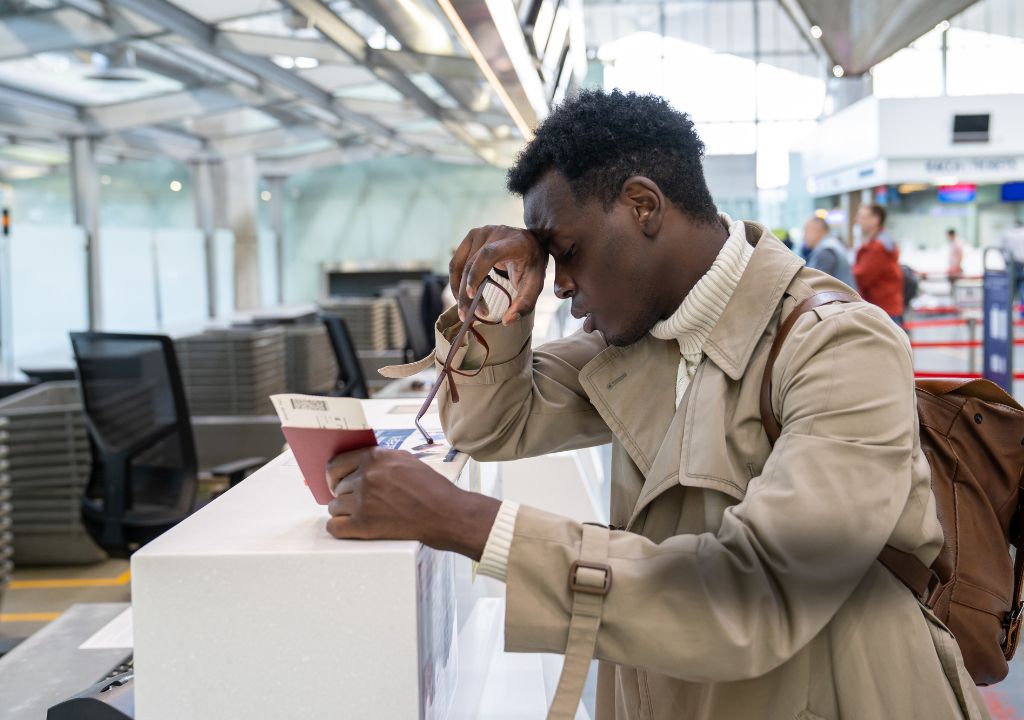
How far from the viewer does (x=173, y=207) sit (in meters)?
15.7

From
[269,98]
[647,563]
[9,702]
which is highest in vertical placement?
[269,98]

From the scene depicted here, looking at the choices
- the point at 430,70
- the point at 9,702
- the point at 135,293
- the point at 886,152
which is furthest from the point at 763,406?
the point at 886,152

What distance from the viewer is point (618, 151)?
4.28ft

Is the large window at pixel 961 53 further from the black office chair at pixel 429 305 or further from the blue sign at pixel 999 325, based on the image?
the black office chair at pixel 429 305

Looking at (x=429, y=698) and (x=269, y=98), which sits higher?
(x=269, y=98)

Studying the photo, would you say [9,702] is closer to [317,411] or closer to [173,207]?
[317,411]

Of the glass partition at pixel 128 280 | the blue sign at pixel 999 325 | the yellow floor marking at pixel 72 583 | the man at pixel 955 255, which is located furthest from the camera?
the man at pixel 955 255

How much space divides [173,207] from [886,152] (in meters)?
11.5

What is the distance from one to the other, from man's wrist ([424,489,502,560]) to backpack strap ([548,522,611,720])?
0.34 feet

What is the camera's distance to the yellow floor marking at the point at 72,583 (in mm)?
5301

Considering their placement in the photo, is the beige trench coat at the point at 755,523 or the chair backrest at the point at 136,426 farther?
the chair backrest at the point at 136,426

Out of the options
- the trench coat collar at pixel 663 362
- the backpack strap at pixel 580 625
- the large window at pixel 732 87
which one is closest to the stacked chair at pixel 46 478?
the trench coat collar at pixel 663 362

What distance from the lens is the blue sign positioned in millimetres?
8461

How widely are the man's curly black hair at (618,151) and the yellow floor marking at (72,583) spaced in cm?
469
